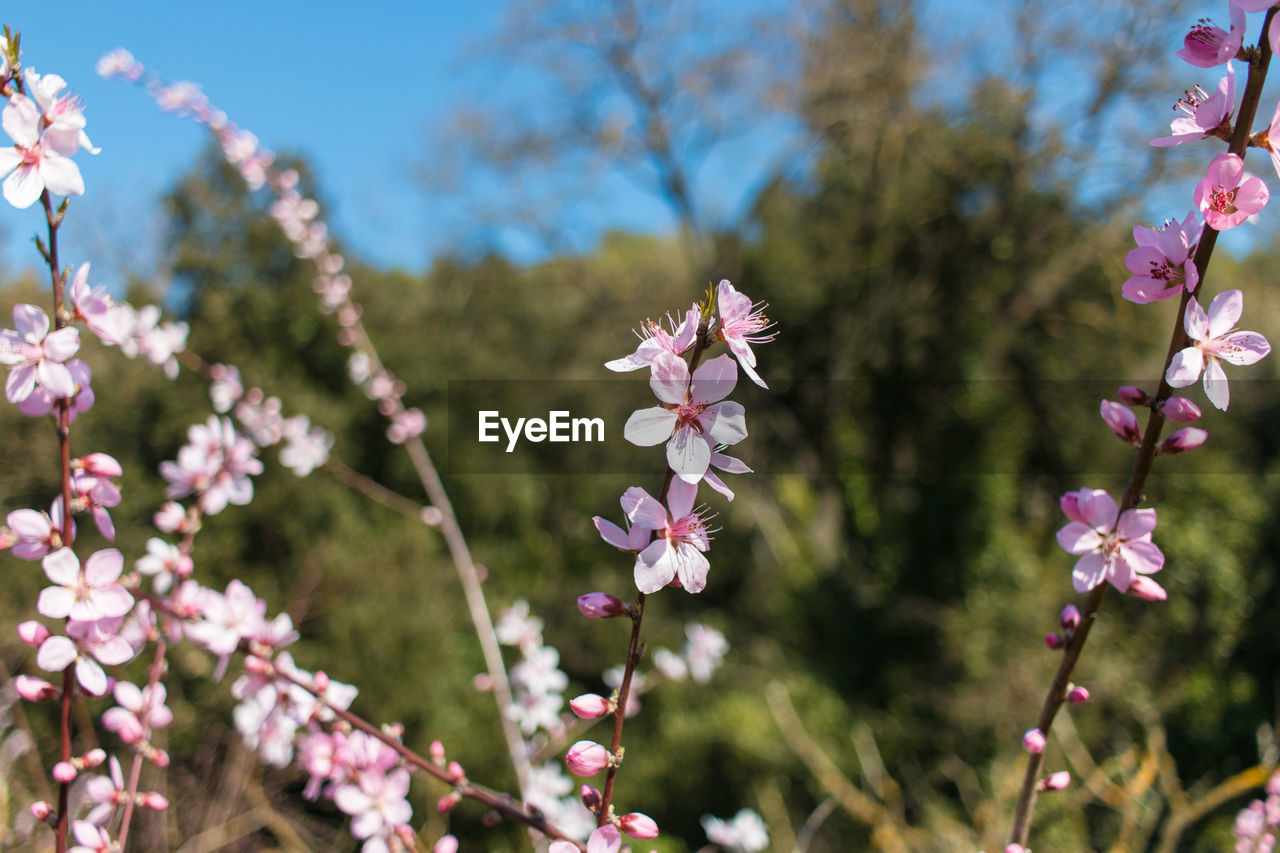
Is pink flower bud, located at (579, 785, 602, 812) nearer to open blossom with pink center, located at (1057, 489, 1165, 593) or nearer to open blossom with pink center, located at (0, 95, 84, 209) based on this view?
open blossom with pink center, located at (1057, 489, 1165, 593)

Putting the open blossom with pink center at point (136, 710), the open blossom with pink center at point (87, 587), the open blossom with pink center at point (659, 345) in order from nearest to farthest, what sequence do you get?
1. the open blossom with pink center at point (659, 345)
2. the open blossom with pink center at point (87, 587)
3. the open blossom with pink center at point (136, 710)

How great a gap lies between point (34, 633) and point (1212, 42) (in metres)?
1.04

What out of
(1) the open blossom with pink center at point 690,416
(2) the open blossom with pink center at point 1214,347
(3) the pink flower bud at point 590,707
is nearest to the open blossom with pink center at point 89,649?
(3) the pink flower bud at point 590,707

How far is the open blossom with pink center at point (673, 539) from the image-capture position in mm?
502

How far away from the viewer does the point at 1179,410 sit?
0.52 meters

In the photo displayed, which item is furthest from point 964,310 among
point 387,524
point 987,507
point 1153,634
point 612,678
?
point 612,678

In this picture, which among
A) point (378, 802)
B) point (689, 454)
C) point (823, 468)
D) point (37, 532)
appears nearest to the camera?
point (689, 454)

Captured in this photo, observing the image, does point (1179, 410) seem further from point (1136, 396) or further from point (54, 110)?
point (54, 110)

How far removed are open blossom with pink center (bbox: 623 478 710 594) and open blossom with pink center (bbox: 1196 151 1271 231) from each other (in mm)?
407

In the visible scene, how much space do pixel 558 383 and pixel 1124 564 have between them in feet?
21.9

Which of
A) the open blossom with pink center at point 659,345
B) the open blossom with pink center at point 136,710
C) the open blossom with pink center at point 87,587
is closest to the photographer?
the open blossom with pink center at point 659,345

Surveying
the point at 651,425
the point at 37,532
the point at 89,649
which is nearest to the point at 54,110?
the point at 37,532

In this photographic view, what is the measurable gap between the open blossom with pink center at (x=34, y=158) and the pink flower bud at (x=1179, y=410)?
849 mm

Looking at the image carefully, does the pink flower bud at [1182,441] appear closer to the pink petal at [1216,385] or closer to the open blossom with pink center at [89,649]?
the pink petal at [1216,385]
